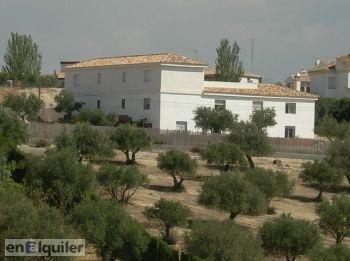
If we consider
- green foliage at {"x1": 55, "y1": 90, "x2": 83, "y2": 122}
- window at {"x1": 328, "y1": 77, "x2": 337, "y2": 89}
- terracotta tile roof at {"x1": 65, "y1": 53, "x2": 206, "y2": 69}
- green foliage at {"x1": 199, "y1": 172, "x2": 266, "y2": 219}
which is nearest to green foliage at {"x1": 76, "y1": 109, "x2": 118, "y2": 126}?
green foliage at {"x1": 55, "y1": 90, "x2": 83, "y2": 122}

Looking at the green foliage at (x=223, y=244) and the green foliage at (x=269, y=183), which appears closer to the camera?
the green foliage at (x=223, y=244)

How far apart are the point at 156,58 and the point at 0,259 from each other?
53731 mm

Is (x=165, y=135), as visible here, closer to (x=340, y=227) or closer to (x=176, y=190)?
(x=176, y=190)

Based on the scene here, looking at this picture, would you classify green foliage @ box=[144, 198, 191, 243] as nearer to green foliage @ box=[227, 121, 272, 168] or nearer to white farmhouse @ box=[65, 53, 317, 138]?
green foliage @ box=[227, 121, 272, 168]

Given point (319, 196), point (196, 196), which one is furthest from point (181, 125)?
point (196, 196)

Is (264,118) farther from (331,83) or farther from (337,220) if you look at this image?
(337,220)

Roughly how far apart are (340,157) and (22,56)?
59.5 metres

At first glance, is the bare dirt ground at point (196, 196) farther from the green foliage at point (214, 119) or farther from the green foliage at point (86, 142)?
the green foliage at point (214, 119)

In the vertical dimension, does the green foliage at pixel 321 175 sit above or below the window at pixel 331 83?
below

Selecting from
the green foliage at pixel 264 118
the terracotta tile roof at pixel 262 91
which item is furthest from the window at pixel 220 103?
the green foliage at pixel 264 118

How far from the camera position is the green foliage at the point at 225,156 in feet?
178

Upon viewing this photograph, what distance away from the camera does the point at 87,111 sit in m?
73.6

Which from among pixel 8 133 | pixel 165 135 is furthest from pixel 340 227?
pixel 165 135

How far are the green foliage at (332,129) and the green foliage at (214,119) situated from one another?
8.55m
